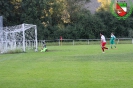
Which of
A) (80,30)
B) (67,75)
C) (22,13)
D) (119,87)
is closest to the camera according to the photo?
(119,87)

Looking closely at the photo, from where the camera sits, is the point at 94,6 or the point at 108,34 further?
the point at 94,6

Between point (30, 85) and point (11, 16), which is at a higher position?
point (11, 16)

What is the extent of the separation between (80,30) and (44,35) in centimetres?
795

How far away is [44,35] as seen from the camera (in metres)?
69.8

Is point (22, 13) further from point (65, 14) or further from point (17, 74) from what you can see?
point (17, 74)

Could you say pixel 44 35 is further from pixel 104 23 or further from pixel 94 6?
pixel 94 6

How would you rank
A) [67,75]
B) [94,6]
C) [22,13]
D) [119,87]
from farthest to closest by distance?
[94,6] < [22,13] < [67,75] < [119,87]

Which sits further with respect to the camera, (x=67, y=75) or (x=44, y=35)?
(x=44, y=35)

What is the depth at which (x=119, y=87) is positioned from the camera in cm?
1124

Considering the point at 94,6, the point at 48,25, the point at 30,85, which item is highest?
the point at 94,6

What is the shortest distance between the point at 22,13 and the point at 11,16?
236cm

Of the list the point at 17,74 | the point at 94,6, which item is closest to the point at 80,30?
the point at 94,6

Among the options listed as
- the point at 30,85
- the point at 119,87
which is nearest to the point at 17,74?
the point at 30,85

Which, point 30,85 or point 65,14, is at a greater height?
point 65,14
